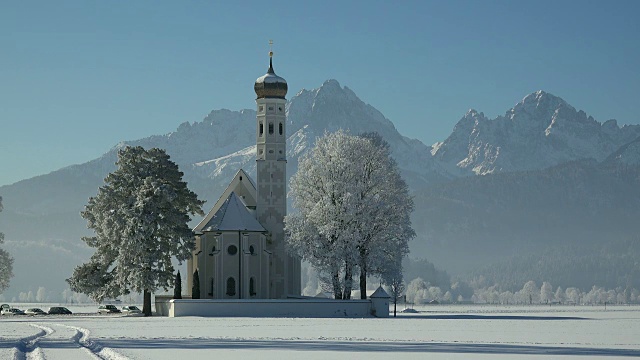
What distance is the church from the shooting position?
114188 millimetres

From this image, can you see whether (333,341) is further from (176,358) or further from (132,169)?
(132,169)

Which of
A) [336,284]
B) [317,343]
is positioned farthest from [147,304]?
[317,343]

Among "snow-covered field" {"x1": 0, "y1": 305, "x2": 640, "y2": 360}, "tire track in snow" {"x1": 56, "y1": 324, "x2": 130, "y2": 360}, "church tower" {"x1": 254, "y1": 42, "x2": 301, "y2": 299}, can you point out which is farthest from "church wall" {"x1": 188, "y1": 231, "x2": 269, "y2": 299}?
"tire track in snow" {"x1": 56, "y1": 324, "x2": 130, "y2": 360}

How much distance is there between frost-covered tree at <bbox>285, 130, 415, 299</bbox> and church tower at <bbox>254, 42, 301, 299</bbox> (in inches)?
417

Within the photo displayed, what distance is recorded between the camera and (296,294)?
12150cm

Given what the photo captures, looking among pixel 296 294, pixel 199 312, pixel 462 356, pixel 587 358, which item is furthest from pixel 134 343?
pixel 296 294

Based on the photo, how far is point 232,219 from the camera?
4528 inches

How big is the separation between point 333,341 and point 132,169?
54.9 metres

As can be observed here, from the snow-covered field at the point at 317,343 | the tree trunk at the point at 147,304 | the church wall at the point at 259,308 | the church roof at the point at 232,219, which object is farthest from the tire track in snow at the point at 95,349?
the church roof at the point at 232,219

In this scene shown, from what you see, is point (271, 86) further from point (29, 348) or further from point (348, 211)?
point (29, 348)

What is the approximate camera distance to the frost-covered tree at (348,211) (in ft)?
346

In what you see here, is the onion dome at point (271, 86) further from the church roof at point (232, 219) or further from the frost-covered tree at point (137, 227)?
the frost-covered tree at point (137, 227)

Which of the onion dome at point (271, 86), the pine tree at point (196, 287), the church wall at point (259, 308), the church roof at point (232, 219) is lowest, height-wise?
the church wall at point (259, 308)

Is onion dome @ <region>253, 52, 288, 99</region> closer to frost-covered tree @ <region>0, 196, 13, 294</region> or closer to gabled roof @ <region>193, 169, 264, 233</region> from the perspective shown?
gabled roof @ <region>193, 169, 264, 233</region>
